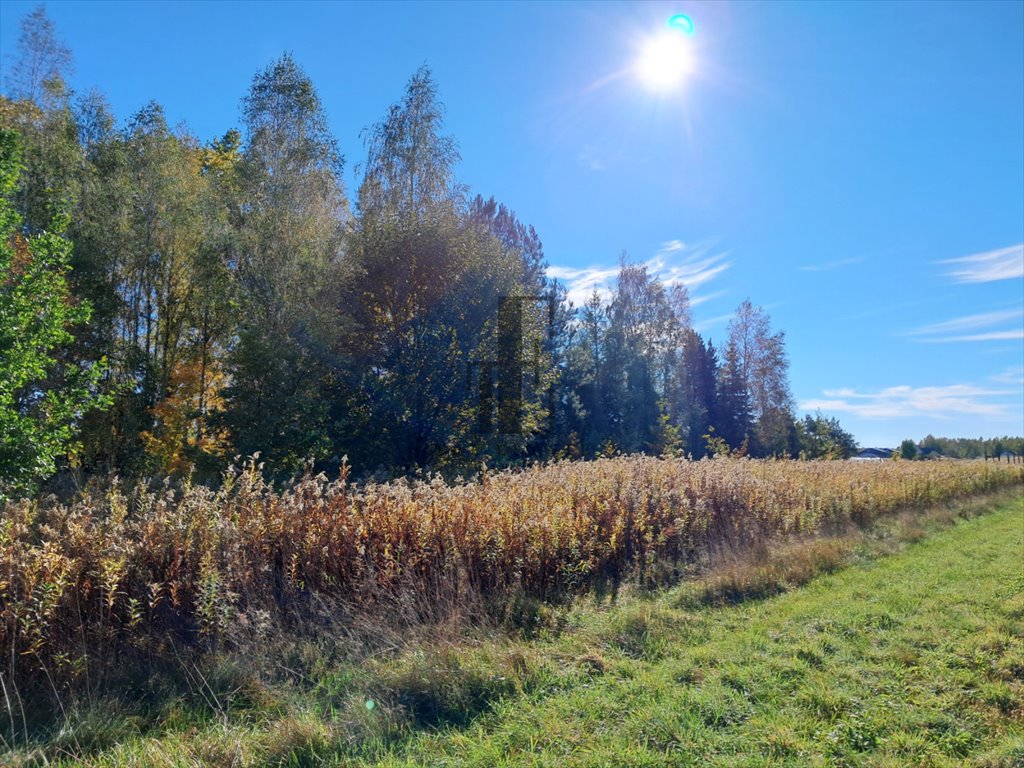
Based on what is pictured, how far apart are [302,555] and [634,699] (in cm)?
290

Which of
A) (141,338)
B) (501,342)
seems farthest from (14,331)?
(141,338)

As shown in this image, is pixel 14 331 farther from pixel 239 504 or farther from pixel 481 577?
pixel 481 577

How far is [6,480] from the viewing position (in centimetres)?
860

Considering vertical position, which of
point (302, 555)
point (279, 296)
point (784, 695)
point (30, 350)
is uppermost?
point (279, 296)

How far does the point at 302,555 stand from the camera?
493cm

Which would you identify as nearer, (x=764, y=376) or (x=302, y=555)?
(x=302, y=555)

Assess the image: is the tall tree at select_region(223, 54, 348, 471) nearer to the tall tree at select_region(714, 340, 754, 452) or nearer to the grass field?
the grass field

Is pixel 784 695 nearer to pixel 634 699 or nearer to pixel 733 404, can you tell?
pixel 634 699

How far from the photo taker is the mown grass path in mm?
2990

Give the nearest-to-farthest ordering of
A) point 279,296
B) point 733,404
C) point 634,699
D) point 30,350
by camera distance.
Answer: point 634,699, point 30,350, point 279,296, point 733,404

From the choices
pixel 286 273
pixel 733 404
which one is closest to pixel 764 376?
pixel 733 404

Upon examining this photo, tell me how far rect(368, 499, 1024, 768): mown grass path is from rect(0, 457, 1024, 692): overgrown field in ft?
3.88

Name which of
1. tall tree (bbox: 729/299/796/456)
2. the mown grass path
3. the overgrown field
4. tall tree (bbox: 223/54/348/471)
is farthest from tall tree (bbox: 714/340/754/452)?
the mown grass path

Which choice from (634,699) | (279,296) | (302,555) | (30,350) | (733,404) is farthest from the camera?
(733,404)
